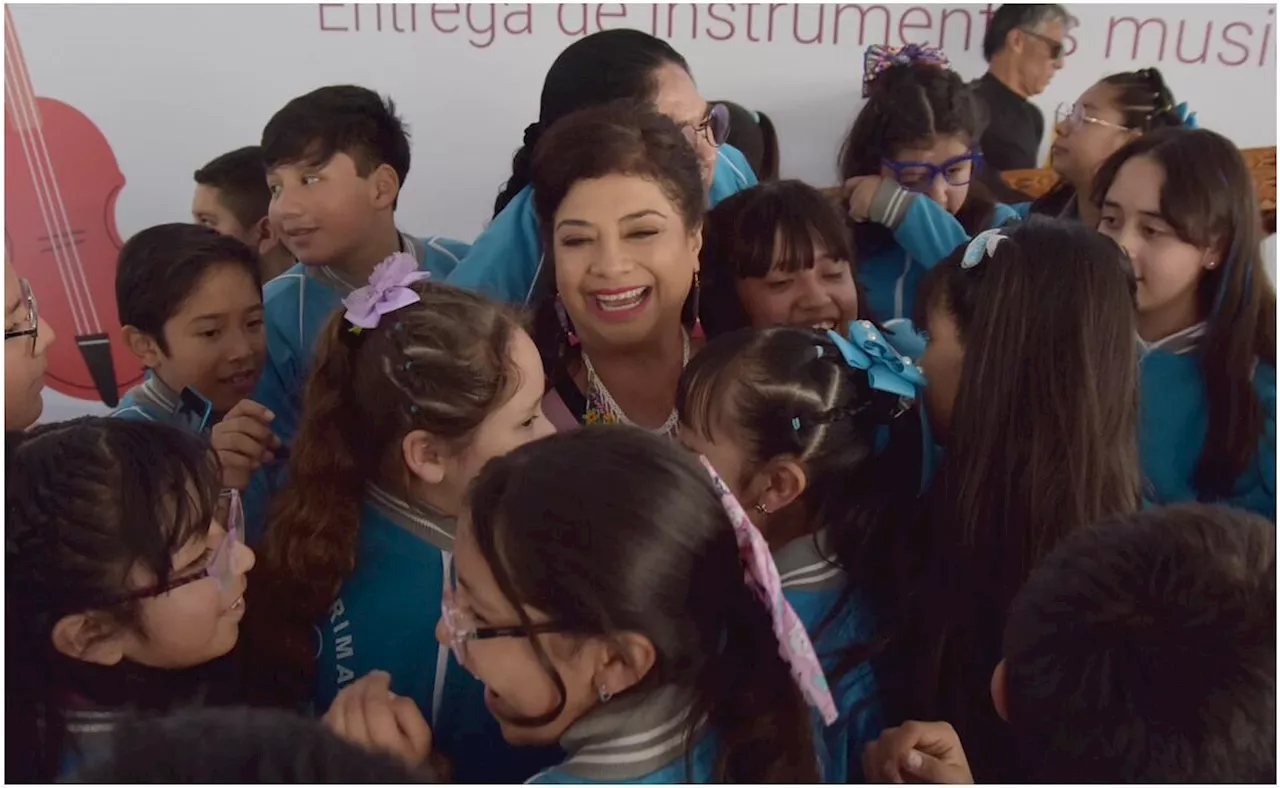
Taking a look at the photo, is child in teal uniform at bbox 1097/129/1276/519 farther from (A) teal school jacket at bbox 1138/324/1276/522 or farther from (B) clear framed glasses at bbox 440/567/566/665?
(B) clear framed glasses at bbox 440/567/566/665

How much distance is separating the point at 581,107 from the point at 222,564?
36.8 inches

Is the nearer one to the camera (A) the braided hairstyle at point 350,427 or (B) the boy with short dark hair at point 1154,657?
(B) the boy with short dark hair at point 1154,657

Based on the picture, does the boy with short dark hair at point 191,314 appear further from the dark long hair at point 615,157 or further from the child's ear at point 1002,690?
the child's ear at point 1002,690

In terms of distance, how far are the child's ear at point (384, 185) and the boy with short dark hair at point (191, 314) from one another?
0.98 feet

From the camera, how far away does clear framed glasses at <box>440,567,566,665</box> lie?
2.71 ft

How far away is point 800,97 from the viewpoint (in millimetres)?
2461

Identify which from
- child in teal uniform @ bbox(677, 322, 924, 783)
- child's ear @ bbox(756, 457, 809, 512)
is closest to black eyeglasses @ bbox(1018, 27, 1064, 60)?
child in teal uniform @ bbox(677, 322, 924, 783)

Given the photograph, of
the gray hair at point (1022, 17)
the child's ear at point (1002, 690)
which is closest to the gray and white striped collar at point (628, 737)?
the child's ear at point (1002, 690)

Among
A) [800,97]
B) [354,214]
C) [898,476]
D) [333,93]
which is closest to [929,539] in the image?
[898,476]

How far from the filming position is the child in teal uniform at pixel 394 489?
1052mm

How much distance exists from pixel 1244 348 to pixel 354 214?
1.52 meters

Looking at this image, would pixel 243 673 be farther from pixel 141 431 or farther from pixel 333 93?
pixel 333 93

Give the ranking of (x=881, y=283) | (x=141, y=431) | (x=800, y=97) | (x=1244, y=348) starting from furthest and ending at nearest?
(x=800, y=97) → (x=881, y=283) → (x=1244, y=348) → (x=141, y=431)

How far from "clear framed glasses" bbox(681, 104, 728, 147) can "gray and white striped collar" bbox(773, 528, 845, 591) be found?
70 cm
